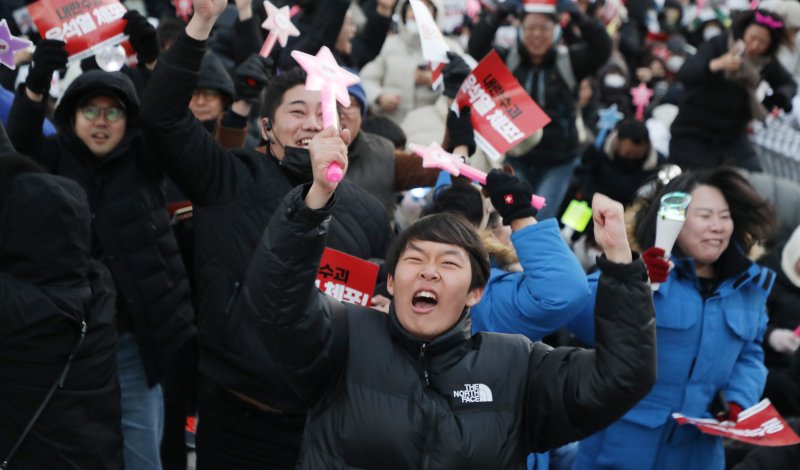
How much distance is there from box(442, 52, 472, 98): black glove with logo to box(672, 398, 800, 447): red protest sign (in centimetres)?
154

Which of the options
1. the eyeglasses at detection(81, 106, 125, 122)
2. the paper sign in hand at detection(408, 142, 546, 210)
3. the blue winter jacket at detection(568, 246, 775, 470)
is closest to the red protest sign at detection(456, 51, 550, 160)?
the paper sign in hand at detection(408, 142, 546, 210)

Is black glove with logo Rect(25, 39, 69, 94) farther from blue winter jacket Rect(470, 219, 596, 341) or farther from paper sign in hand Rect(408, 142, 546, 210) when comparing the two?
blue winter jacket Rect(470, 219, 596, 341)

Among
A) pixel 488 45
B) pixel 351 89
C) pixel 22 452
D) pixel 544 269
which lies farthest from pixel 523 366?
pixel 488 45

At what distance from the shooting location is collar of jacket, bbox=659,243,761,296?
3.98 metres

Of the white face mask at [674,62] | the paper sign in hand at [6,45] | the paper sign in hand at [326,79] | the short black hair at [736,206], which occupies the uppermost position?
the paper sign in hand at [326,79]

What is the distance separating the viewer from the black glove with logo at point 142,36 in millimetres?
4438

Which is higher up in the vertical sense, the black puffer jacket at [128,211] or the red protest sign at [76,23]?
the red protest sign at [76,23]

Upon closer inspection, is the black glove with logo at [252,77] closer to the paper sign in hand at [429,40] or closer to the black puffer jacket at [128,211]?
the black puffer jacket at [128,211]

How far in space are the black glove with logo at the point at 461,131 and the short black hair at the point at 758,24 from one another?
335 cm

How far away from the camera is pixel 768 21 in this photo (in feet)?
22.4

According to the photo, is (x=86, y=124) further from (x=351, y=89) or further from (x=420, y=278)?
(x=420, y=278)

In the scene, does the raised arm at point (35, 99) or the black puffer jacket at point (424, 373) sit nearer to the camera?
the black puffer jacket at point (424, 373)

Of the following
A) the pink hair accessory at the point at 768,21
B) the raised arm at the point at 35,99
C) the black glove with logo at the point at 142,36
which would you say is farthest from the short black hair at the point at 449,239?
the pink hair accessory at the point at 768,21

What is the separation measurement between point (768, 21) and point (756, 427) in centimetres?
385
